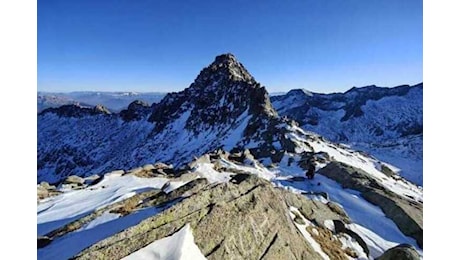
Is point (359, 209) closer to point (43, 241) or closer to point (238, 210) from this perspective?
point (238, 210)

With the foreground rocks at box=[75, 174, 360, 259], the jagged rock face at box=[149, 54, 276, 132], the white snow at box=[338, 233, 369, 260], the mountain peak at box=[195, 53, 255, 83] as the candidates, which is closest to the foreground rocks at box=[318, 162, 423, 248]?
the white snow at box=[338, 233, 369, 260]

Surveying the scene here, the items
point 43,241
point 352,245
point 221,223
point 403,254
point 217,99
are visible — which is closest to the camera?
point 221,223

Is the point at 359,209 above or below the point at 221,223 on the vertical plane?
below

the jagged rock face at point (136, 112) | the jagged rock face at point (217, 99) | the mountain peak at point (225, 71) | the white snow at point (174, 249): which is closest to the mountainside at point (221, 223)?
the white snow at point (174, 249)

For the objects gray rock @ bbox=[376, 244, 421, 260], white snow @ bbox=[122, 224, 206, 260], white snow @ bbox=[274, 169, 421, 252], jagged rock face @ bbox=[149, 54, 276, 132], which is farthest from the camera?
jagged rock face @ bbox=[149, 54, 276, 132]

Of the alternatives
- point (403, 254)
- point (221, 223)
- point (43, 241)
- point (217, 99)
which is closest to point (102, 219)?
point (43, 241)

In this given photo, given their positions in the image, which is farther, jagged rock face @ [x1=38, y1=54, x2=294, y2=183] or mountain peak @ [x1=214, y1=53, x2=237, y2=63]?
mountain peak @ [x1=214, y1=53, x2=237, y2=63]

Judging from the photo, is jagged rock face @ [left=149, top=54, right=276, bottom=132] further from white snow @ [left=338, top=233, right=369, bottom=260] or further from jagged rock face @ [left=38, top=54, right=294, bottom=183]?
white snow @ [left=338, top=233, right=369, bottom=260]

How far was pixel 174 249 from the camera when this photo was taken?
9.19m

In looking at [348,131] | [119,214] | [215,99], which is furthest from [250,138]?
[348,131]

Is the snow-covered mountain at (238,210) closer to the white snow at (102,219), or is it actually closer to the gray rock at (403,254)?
the white snow at (102,219)

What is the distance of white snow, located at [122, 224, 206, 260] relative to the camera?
873 cm
